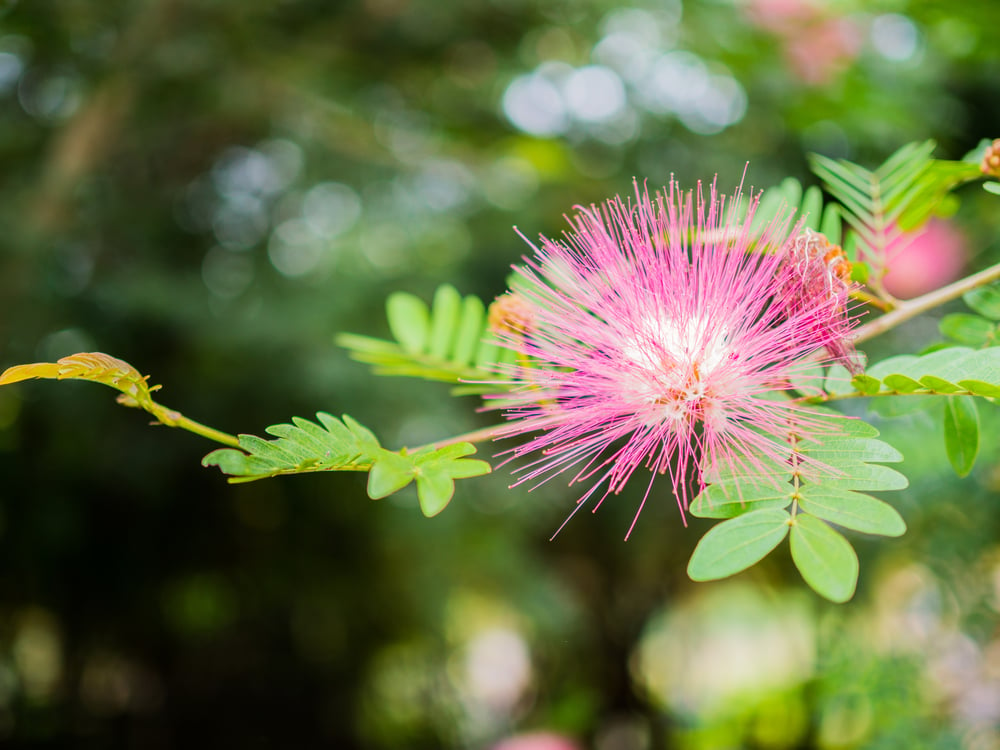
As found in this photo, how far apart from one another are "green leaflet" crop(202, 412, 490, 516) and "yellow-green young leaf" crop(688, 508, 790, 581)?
0.16m

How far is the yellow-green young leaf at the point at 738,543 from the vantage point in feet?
1.68

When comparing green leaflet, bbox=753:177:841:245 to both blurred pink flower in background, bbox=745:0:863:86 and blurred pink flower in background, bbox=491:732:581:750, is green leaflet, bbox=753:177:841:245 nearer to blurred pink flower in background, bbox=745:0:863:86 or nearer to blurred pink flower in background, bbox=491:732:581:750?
blurred pink flower in background, bbox=745:0:863:86

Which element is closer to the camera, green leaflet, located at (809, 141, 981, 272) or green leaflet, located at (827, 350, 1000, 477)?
green leaflet, located at (827, 350, 1000, 477)

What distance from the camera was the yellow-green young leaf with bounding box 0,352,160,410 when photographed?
0.56m

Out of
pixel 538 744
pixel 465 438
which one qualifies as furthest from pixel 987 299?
pixel 538 744

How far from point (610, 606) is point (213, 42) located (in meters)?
4.15

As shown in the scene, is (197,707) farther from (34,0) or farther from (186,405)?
(34,0)

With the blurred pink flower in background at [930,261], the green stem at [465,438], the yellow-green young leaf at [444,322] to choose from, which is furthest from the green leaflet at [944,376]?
the blurred pink flower in background at [930,261]

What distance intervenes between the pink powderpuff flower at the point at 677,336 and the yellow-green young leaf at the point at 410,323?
39cm

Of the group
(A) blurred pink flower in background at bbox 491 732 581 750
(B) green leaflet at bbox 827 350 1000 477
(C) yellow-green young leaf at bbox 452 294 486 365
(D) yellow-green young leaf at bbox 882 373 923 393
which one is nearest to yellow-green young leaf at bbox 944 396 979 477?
(B) green leaflet at bbox 827 350 1000 477

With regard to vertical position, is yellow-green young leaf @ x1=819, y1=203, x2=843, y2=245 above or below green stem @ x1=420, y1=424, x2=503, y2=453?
above

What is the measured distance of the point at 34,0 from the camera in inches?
96.1

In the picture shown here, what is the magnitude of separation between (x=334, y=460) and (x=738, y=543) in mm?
281

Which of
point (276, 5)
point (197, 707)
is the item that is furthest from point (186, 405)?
point (197, 707)
